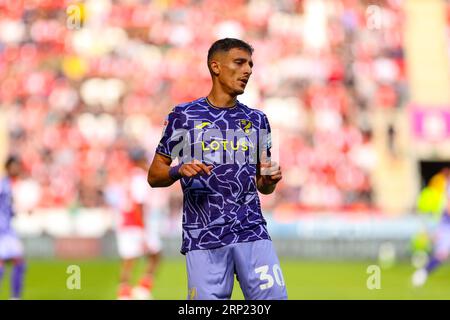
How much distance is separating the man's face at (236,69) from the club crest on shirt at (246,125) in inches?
6.9

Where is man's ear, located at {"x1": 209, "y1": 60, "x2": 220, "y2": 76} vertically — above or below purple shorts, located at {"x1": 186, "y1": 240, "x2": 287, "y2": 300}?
above

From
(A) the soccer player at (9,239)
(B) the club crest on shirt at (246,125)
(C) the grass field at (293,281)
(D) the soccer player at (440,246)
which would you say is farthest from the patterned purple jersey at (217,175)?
(D) the soccer player at (440,246)

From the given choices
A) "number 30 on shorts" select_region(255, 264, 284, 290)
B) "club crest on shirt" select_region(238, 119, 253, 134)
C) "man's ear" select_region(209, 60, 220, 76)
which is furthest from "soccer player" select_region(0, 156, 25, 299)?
"number 30 on shorts" select_region(255, 264, 284, 290)

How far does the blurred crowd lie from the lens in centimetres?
2584

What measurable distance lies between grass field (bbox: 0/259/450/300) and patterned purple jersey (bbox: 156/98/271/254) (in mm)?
7412

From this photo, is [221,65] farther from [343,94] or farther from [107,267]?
[343,94]

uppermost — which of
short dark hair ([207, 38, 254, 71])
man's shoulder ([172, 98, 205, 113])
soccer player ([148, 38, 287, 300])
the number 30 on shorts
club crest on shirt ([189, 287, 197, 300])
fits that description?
short dark hair ([207, 38, 254, 71])

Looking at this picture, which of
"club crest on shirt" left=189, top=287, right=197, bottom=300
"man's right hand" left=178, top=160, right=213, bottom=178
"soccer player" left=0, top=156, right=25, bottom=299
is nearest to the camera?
"man's right hand" left=178, top=160, right=213, bottom=178

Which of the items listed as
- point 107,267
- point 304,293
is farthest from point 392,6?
point 304,293

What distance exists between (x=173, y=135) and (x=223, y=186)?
444 millimetres

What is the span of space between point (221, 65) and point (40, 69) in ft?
78.7

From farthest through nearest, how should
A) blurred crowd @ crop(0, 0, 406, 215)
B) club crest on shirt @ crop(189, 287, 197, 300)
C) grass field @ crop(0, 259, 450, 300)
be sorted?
blurred crowd @ crop(0, 0, 406, 215), grass field @ crop(0, 259, 450, 300), club crest on shirt @ crop(189, 287, 197, 300)

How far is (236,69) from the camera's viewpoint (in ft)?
18.0

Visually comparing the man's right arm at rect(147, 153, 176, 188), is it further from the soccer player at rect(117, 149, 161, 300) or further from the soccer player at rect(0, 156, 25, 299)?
the soccer player at rect(117, 149, 161, 300)
